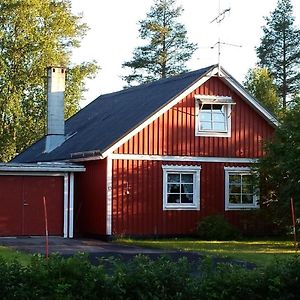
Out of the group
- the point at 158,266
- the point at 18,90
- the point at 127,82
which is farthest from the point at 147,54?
the point at 158,266

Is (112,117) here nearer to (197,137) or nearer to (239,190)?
(197,137)

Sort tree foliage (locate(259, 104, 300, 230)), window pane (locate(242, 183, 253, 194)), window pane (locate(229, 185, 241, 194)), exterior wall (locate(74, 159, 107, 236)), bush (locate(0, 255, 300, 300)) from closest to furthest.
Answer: bush (locate(0, 255, 300, 300)) → tree foliage (locate(259, 104, 300, 230)) → exterior wall (locate(74, 159, 107, 236)) → window pane (locate(229, 185, 241, 194)) → window pane (locate(242, 183, 253, 194))

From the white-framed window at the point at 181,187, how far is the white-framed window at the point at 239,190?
1.30 meters

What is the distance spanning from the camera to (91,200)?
2700 cm

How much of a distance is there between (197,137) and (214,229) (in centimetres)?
345

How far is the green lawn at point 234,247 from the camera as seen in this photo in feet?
64.8

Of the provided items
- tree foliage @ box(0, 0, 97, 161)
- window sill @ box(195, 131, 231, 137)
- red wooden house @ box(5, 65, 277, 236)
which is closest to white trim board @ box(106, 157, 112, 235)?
red wooden house @ box(5, 65, 277, 236)

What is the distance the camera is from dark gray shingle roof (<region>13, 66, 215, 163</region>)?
1037 inches

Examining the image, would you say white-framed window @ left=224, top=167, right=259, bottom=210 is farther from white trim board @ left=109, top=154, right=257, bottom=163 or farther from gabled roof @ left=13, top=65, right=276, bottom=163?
gabled roof @ left=13, top=65, right=276, bottom=163

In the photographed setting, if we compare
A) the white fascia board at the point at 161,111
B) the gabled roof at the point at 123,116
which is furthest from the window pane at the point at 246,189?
the white fascia board at the point at 161,111

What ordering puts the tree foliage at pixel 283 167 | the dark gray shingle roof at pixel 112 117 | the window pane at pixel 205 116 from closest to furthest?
the tree foliage at pixel 283 167, the dark gray shingle roof at pixel 112 117, the window pane at pixel 205 116

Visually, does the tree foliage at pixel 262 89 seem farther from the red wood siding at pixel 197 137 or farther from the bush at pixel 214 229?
the bush at pixel 214 229

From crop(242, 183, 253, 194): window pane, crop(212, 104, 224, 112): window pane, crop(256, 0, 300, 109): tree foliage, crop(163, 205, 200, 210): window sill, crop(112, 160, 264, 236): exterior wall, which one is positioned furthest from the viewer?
crop(256, 0, 300, 109): tree foliage

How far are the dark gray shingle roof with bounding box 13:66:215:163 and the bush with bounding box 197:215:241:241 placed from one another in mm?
4249
